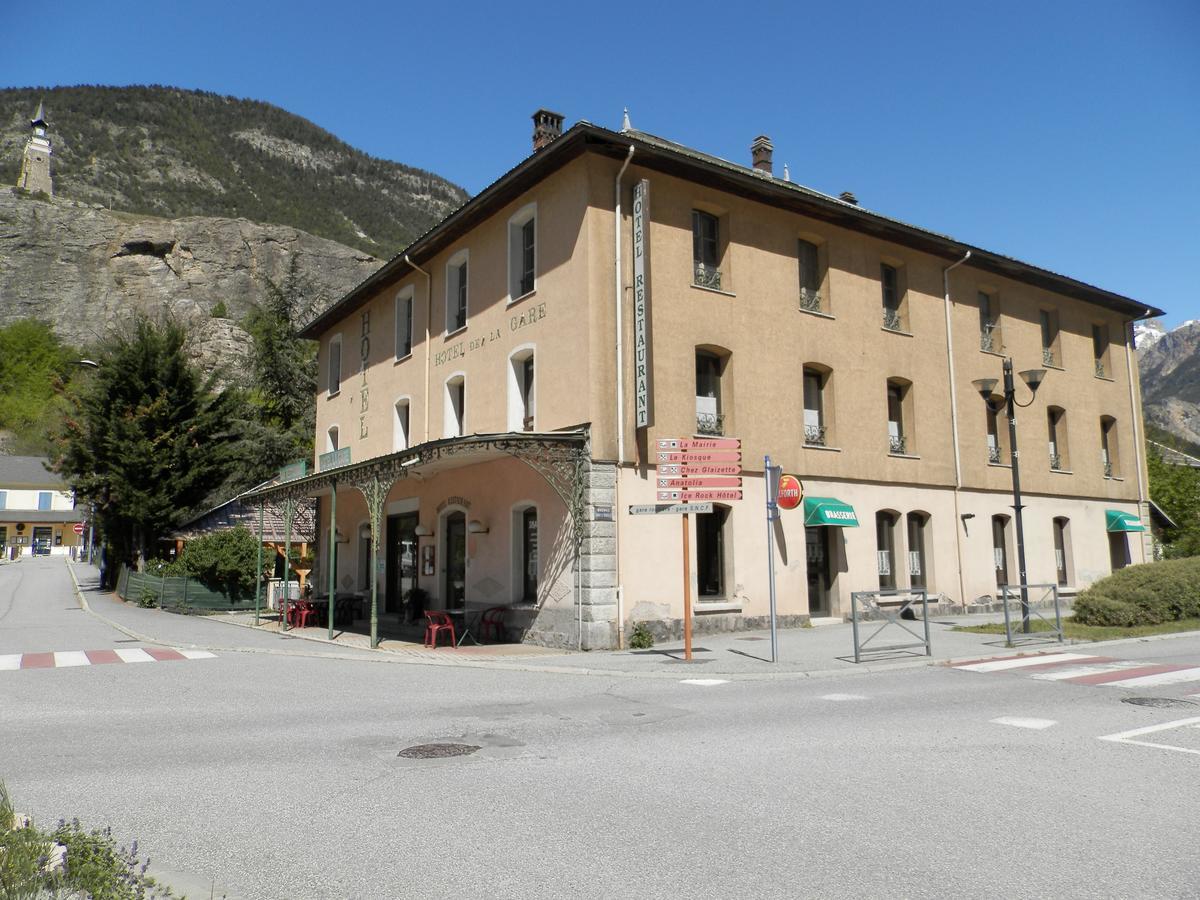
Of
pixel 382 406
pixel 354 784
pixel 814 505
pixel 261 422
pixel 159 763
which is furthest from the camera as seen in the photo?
pixel 261 422

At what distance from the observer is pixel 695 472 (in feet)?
41.7

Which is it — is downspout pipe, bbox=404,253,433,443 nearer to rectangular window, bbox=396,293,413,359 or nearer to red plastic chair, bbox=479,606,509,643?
rectangular window, bbox=396,293,413,359

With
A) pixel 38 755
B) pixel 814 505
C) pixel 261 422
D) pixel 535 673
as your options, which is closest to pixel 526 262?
pixel 814 505

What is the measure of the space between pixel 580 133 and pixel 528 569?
26.6 ft

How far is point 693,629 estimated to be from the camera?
15820 millimetres

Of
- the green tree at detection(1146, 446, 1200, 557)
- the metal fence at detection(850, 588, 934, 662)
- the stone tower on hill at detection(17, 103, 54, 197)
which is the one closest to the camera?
the metal fence at detection(850, 588, 934, 662)

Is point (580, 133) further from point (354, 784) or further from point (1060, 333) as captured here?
point (1060, 333)

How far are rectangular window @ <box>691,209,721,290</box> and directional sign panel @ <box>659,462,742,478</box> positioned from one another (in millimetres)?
5308

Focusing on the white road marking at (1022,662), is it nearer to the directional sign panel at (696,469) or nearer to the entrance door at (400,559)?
the directional sign panel at (696,469)

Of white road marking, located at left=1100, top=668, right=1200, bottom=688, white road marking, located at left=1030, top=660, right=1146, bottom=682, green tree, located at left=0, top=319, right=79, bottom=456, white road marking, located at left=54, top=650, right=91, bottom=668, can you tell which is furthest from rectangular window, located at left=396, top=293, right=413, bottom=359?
green tree, located at left=0, top=319, right=79, bottom=456

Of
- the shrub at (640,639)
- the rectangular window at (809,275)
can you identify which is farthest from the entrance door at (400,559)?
the rectangular window at (809,275)

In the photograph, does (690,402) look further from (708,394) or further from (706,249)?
(706,249)

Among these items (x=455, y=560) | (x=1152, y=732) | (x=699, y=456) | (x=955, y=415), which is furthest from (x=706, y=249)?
(x=1152, y=732)

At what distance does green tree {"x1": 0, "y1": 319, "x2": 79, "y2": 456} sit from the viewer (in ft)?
285
